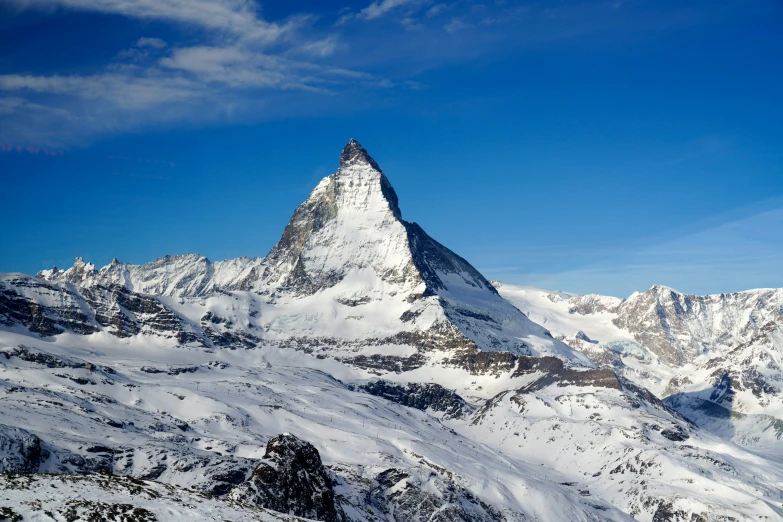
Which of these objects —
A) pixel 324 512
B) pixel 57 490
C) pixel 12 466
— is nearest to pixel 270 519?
pixel 57 490

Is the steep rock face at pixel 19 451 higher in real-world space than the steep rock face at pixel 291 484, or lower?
lower

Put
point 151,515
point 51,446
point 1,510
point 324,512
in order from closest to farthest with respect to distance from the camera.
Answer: point 1,510
point 151,515
point 324,512
point 51,446

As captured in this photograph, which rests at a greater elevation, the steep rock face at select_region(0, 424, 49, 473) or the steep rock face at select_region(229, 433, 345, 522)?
the steep rock face at select_region(229, 433, 345, 522)

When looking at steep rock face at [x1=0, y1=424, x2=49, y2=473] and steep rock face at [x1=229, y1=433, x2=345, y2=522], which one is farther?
steep rock face at [x1=0, y1=424, x2=49, y2=473]

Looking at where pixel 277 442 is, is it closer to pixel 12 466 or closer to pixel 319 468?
pixel 319 468

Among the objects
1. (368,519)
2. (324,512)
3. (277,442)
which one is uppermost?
(277,442)

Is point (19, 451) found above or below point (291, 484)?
below

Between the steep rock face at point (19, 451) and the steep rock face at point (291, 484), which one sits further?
the steep rock face at point (19, 451)

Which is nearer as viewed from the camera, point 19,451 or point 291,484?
point 291,484
